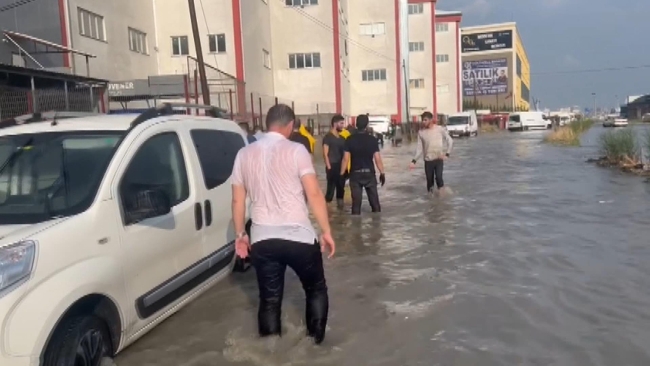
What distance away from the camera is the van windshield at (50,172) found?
414 centimetres

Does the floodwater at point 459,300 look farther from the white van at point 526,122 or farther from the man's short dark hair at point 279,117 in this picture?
the white van at point 526,122

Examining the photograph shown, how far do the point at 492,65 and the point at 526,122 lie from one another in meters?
64.7

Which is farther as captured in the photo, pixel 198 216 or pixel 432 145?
pixel 432 145

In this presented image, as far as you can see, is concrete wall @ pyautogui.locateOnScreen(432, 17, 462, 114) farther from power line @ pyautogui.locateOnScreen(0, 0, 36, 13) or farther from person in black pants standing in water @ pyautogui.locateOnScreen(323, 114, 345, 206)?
person in black pants standing in water @ pyautogui.locateOnScreen(323, 114, 345, 206)

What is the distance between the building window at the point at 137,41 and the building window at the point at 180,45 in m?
2.50

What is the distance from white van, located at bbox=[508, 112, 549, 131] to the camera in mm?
70750

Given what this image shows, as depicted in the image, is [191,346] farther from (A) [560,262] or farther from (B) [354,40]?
(B) [354,40]

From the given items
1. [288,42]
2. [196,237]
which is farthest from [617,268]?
[288,42]

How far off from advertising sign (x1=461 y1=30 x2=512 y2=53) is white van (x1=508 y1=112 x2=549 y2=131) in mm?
66349

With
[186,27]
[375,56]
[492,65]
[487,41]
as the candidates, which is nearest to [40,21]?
[186,27]

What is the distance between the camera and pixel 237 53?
36.7 m

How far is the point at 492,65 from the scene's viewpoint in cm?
13212

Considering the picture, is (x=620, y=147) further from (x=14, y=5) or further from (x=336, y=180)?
(x=14, y=5)

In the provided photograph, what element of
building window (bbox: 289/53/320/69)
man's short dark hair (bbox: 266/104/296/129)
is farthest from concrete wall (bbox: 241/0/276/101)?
man's short dark hair (bbox: 266/104/296/129)
